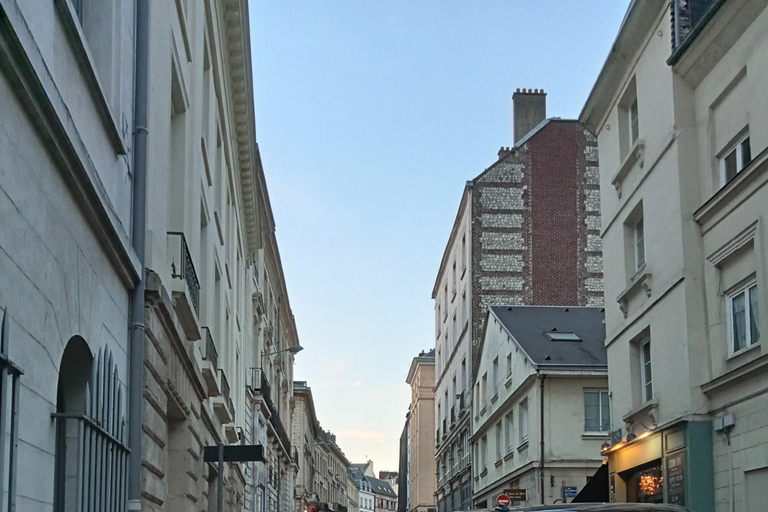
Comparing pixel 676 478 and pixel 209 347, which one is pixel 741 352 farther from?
pixel 209 347

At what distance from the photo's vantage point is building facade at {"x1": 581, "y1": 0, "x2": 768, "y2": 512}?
14.3 metres

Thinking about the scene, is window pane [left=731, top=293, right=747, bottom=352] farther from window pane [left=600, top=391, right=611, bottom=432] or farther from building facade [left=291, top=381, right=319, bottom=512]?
building facade [left=291, top=381, right=319, bottom=512]

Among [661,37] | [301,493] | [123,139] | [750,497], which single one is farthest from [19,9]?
[301,493]

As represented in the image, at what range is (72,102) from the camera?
697cm

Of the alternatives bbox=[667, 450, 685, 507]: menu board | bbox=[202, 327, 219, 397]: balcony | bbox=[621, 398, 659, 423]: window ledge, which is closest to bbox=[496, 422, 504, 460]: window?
bbox=[621, 398, 659, 423]: window ledge

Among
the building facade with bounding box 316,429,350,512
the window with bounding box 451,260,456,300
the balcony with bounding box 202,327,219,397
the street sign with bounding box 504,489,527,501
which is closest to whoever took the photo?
the balcony with bounding box 202,327,219,397

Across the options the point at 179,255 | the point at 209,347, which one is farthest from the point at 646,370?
the point at 179,255

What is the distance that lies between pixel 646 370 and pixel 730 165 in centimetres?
489

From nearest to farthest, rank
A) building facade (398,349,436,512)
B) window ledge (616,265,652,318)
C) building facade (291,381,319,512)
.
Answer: window ledge (616,265,652,318)
building facade (291,381,319,512)
building facade (398,349,436,512)

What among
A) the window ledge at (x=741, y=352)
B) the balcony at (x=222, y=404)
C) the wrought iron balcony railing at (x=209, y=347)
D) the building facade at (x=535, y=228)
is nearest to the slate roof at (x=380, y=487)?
the building facade at (x=535, y=228)

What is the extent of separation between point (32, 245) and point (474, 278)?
3804 centimetres

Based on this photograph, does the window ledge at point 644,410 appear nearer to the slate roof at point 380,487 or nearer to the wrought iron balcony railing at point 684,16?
the wrought iron balcony railing at point 684,16

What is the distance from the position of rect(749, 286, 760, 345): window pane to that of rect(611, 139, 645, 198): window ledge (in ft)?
15.6

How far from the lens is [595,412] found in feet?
99.0
